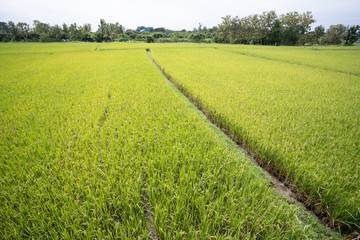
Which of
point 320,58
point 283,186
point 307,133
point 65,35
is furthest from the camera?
point 65,35

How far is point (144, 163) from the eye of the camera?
7.59 feet

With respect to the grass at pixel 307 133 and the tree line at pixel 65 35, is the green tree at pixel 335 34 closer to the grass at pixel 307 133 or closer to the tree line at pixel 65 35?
the tree line at pixel 65 35

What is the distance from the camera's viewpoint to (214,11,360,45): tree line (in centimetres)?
4366

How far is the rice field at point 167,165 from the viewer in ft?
5.03

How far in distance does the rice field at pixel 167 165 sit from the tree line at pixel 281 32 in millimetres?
50795

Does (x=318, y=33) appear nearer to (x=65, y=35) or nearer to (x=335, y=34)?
(x=335, y=34)

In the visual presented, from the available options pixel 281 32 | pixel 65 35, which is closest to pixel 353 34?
pixel 281 32

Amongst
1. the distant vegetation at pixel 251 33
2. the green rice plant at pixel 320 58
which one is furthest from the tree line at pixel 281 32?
the green rice plant at pixel 320 58

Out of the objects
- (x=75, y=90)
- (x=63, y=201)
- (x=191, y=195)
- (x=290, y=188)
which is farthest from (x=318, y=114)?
(x=75, y=90)

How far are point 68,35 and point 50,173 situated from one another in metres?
77.8

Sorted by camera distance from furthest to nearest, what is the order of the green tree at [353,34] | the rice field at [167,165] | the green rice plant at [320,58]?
the green tree at [353,34], the green rice plant at [320,58], the rice field at [167,165]

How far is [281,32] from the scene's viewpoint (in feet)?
142

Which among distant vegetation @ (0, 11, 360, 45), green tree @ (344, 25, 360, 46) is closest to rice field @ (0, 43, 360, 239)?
distant vegetation @ (0, 11, 360, 45)

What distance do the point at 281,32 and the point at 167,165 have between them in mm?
55735
